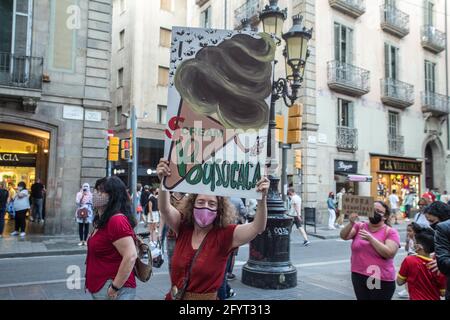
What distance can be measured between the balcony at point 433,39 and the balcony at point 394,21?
182 centimetres

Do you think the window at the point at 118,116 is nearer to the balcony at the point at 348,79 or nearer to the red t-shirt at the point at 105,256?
the balcony at the point at 348,79

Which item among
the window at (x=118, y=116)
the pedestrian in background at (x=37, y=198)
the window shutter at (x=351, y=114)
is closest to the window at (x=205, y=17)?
the window at (x=118, y=116)

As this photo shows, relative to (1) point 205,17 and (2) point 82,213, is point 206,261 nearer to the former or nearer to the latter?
(2) point 82,213

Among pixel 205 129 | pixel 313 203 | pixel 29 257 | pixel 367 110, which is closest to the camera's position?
pixel 205 129

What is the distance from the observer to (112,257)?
3295mm

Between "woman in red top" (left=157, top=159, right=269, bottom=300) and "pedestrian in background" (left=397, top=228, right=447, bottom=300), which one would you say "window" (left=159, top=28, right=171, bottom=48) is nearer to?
"pedestrian in background" (left=397, top=228, right=447, bottom=300)

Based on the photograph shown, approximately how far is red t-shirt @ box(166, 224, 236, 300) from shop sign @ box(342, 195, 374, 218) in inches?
68.9

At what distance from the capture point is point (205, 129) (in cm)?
310

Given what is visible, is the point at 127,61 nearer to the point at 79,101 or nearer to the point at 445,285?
the point at 79,101

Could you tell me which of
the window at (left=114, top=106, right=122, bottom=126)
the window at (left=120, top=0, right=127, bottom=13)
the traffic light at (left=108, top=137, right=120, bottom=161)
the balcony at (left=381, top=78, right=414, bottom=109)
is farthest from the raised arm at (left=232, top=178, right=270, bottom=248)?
the window at (left=120, top=0, right=127, bottom=13)

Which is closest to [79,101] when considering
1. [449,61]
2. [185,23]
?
[185,23]

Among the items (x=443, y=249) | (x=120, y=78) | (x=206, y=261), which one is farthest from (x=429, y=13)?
(x=206, y=261)

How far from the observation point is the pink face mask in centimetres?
304

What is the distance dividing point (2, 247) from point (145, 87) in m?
17.7
